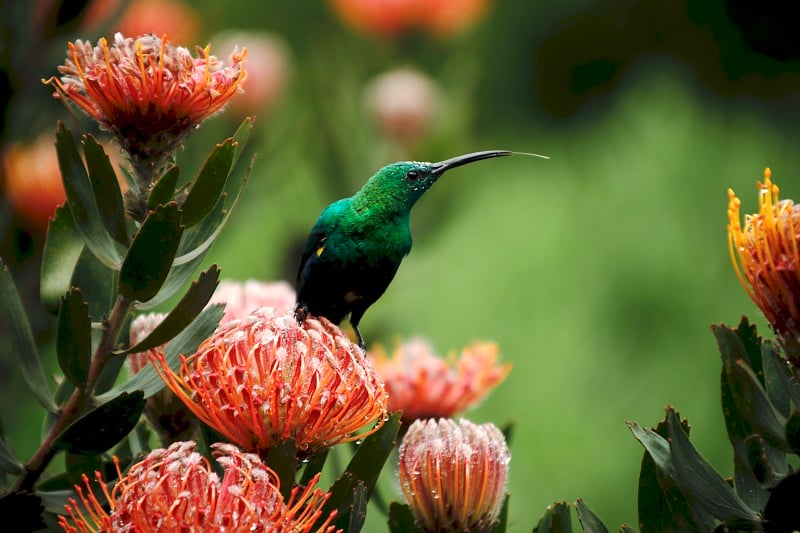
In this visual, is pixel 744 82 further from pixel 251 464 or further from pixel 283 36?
pixel 251 464

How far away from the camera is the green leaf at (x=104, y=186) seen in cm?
56

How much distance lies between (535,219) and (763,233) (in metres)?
2.48

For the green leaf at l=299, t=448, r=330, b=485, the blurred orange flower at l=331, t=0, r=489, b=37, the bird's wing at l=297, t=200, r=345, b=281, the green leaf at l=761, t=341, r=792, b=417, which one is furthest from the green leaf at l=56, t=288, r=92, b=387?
the blurred orange flower at l=331, t=0, r=489, b=37

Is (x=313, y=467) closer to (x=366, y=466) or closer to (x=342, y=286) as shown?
(x=366, y=466)

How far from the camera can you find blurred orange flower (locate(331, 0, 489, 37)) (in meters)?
1.92

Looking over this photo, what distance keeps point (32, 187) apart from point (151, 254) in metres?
0.75

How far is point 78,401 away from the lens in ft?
1.91

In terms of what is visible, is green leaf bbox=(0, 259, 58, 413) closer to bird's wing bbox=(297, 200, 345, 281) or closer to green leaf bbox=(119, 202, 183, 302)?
green leaf bbox=(119, 202, 183, 302)

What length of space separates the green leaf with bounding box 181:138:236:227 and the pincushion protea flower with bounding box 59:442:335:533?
124 mm

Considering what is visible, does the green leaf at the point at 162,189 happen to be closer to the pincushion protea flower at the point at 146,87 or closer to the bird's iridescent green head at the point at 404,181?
the pincushion protea flower at the point at 146,87

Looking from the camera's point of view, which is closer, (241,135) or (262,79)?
(241,135)

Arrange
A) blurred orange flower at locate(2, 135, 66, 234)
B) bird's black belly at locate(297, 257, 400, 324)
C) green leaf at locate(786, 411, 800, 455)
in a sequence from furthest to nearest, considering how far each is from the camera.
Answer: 1. blurred orange flower at locate(2, 135, 66, 234)
2. bird's black belly at locate(297, 257, 400, 324)
3. green leaf at locate(786, 411, 800, 455)

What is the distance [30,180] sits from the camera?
1.25 metres

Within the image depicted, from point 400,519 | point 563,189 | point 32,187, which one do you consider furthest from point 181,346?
point 563,189
